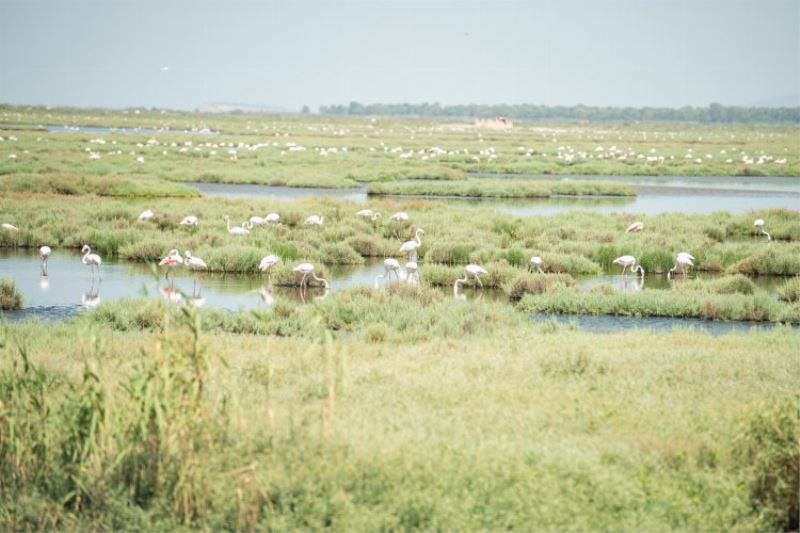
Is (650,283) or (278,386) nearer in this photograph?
(278,386)

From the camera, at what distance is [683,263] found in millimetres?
22281

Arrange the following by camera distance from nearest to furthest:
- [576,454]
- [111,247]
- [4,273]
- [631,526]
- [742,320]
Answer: [631,526] → [576,454] → [742,320] → [4,273] → [111,247]

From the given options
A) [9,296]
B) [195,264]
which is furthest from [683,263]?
[9,296]

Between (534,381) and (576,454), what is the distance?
2.74 m

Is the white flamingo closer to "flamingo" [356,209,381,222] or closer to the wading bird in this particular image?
the wading bird

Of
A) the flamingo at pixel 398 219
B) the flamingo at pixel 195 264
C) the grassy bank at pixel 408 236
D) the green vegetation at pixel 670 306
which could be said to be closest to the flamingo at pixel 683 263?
the grassy bank at pixel 408 236

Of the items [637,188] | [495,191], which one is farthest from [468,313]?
[637,188]

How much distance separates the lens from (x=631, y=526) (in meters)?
7.21

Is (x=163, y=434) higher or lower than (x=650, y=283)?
higher

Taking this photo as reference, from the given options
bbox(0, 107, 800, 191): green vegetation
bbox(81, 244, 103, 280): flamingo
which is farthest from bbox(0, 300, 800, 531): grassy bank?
bbox(0, 107, 800, 191): green vegetation

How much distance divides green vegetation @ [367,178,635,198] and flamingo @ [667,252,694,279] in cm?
1975

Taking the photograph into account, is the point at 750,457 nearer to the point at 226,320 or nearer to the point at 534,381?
the point at 534,381

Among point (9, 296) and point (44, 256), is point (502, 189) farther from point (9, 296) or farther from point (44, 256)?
point (9, 296)

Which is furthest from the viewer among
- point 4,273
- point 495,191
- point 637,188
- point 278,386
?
point 637,188
